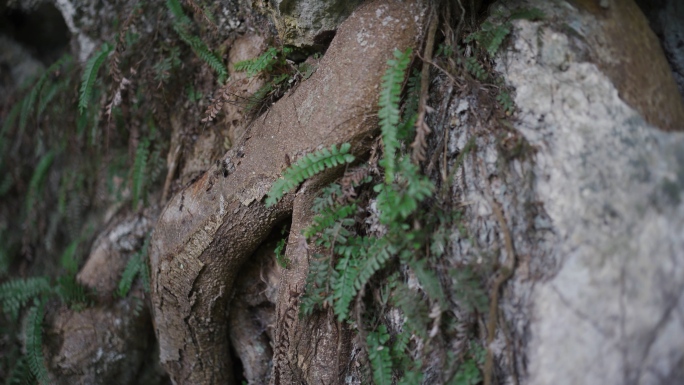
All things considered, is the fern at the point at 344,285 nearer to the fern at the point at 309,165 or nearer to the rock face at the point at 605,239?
the fern at the point at 309,165

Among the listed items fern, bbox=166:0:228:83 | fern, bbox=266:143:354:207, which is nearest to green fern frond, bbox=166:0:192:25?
fern, bbox=166:0:228:83

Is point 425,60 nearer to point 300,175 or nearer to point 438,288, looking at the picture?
point 300,175

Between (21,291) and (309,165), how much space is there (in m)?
2.65

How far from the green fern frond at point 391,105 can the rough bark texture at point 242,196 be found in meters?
0.20

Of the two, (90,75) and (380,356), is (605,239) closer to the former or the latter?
(380,356)

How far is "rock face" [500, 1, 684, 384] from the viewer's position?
1.86 m

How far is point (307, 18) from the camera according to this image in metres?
2.83

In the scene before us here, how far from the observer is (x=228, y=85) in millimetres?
3107

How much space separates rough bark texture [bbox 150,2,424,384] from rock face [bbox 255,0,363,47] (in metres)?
0.15

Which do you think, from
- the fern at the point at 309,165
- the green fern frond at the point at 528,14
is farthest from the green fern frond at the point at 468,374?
the green fern frond at the point at 528,14

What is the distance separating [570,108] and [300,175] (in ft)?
4.09

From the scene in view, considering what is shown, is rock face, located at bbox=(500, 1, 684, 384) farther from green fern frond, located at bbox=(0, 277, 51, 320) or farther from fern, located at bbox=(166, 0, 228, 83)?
green fern frond, located at bbox=(0, 277, 51, 320)

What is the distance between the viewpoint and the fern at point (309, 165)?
8.03ft

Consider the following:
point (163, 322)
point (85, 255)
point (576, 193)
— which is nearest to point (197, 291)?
point (163, 322)
